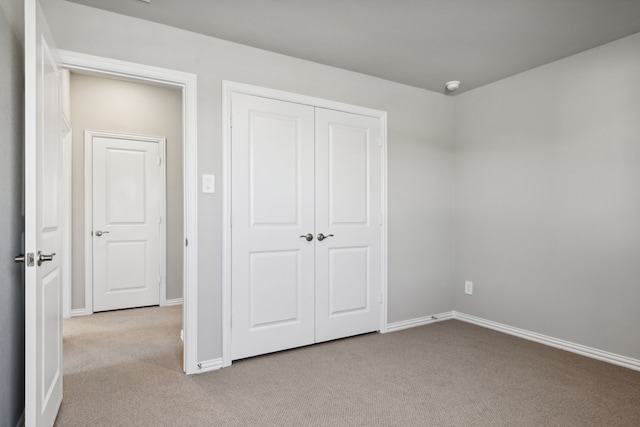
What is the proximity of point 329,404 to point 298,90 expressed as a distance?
2322 millimetres

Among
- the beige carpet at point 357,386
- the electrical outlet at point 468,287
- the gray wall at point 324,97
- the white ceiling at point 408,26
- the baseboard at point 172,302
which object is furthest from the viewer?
the baseboard at point 172,302

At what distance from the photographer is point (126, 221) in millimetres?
4359

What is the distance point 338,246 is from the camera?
128 inches

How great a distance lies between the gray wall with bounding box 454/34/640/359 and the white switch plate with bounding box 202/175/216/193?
2621mm

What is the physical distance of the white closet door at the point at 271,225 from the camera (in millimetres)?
2768

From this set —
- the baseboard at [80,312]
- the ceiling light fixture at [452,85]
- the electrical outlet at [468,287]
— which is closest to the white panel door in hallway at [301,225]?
the ceiling light fixture at [452,85]

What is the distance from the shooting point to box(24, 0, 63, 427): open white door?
1474mm

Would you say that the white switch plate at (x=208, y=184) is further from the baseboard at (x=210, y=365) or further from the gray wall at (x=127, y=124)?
the gray wall at (x=127, y=124)

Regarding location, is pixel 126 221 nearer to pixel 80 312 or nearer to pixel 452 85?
pixel 80 312

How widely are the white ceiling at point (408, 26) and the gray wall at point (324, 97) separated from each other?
110 millimetres

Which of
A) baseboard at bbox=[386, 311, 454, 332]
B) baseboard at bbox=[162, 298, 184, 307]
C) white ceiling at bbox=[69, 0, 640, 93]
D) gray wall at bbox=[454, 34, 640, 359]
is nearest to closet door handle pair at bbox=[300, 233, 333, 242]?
baseboard at bbox=[386, 311, 454, 332]

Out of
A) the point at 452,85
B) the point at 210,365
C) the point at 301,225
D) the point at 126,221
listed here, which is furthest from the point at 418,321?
the point at 126,221

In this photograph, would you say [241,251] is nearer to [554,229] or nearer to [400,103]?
[400,103]

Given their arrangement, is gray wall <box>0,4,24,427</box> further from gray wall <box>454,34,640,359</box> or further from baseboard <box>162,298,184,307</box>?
gray wall <box>454,34,640,359</box>
